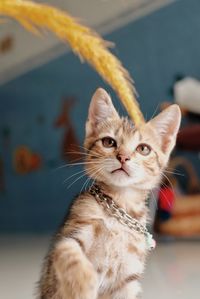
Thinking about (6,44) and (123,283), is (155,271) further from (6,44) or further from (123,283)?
(6,44)

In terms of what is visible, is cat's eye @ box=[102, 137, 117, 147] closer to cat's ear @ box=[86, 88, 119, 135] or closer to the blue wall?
cat's ear @ box=[86, 88, 119, 135]

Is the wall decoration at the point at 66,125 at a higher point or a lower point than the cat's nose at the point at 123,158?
higher

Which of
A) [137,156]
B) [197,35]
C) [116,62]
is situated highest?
[197,35]

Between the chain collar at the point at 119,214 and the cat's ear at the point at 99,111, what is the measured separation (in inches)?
4.8

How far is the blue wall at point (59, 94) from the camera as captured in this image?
3.26m

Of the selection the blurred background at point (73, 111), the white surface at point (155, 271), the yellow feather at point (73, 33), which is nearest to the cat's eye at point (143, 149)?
the yellow feather at point (73, 33)

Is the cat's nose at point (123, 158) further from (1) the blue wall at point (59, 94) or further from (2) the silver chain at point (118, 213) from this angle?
(1) the blue wall at point (59, 94)

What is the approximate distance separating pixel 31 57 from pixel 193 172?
1594mm

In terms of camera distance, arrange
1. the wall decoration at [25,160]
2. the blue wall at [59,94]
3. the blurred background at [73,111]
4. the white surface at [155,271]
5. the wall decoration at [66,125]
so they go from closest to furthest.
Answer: the white surface at [155,271] → the blurred background at [73,111] → the blue wall at [59,94] → the wall decoration at [66,125] → the wall decoration at [25,160]

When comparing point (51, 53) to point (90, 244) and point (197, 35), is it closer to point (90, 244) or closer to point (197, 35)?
Result: point (197, 35)

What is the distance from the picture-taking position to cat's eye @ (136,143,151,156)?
0.82 m

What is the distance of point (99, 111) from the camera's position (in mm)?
852

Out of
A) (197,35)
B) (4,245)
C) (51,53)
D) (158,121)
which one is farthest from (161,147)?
(51,53)

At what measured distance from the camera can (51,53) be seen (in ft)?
12.6
